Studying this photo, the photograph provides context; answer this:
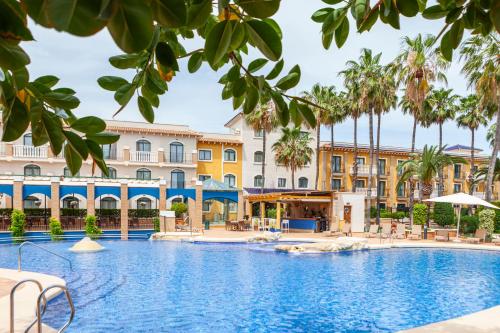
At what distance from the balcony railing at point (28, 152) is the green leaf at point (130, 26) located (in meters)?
34.3

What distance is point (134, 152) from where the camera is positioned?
35125 mm

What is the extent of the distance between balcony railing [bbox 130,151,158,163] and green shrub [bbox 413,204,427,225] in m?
20.5

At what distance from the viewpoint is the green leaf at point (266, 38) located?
1.10 m

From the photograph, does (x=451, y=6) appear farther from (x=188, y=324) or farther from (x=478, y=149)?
(x=478, y=149)

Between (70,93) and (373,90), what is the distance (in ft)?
99.0

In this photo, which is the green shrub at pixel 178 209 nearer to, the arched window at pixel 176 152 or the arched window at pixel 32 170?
the arched window at pixel 176 152

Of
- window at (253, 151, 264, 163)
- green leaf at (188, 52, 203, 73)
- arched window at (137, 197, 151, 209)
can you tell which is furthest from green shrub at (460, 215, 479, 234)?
green leaf at (188, 52, 203, 73)

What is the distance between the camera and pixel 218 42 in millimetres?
1114

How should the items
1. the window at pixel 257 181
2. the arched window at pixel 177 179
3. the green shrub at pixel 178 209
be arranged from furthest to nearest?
the window at pixel 257 181 → the arched window at pixel 177 179 → the green shrub at pixel 178 209

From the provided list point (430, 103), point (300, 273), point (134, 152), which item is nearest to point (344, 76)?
point (430, 103)

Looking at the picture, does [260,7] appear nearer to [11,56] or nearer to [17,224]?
[11,56]

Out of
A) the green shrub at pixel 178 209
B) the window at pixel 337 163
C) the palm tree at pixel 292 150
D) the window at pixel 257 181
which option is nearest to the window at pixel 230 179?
the window at pixel 257 181

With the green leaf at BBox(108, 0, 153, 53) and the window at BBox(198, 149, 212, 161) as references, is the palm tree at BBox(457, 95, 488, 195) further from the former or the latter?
the green leaf at BBox(108, 0, 153, 53)

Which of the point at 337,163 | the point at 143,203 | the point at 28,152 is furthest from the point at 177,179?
the point at 337,163
